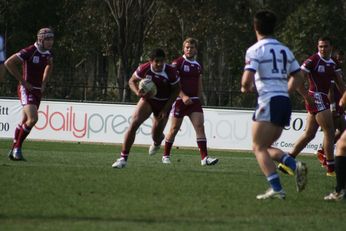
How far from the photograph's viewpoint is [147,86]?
48.4 feet

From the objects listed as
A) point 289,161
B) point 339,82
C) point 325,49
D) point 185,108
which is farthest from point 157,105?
point 289,161

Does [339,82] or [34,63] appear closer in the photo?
[339,82]

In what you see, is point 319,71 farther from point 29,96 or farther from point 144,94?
point 29,96

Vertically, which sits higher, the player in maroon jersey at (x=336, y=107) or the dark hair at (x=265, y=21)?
the dark hair at (x=265, y=21)

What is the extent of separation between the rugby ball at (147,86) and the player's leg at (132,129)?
23 centimetres

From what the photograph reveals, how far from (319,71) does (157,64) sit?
2.72 meters

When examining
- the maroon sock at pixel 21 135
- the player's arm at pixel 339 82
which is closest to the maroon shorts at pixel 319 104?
the player's arm at pixel 339 82

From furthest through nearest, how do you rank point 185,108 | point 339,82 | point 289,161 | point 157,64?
point 185,108 → point 339,82 → point 157,64 → point 289,161

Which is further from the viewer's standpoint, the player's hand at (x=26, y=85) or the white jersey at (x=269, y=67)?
the player's hand at (x=26, y=85)

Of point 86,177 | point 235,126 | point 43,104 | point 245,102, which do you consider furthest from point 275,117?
point 245,102

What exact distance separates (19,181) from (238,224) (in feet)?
13.4

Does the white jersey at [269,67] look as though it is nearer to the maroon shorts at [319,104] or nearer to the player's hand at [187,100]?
the maroon shorts at [319,104]

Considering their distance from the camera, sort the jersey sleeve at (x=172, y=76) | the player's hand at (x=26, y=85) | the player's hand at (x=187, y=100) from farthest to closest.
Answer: the player's hand at (x=187, y=100)
the player's hand at (x=26, y=85)
the jersey sleeve at (x=172, y=76)

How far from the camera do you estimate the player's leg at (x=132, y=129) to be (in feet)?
48.2
